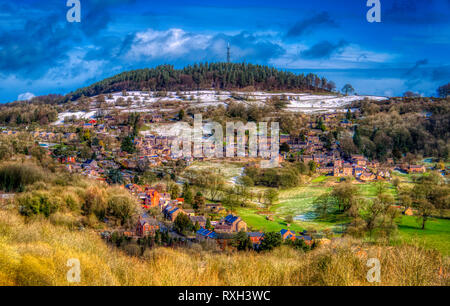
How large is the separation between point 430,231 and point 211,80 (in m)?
85.7

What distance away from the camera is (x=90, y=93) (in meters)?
100

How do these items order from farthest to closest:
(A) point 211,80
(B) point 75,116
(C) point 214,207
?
1. (A) point 211,80
2. (B) point 75,116
3. (C) point 214,207

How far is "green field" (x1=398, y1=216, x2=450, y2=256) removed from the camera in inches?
639

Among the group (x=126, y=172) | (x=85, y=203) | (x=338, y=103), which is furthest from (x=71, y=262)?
(x=338, y=103)

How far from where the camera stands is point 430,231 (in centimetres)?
1881

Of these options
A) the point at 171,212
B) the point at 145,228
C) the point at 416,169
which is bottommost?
the point at 171,212

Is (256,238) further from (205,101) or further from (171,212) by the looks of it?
(205,101)

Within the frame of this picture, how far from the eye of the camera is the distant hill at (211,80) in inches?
3708

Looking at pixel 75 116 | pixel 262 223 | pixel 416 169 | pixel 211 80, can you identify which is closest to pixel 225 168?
pixel 262 223

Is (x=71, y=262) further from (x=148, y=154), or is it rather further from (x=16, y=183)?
(x=148, y=154)

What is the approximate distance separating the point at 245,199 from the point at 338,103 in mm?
58039

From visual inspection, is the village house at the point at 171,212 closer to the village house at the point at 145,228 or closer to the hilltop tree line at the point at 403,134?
the village house at the point at 145,228

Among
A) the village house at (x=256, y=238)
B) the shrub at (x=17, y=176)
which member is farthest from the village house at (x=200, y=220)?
the shrub at (x=17, y=176)

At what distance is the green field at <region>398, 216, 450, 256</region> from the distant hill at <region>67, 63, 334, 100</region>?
248 feet
